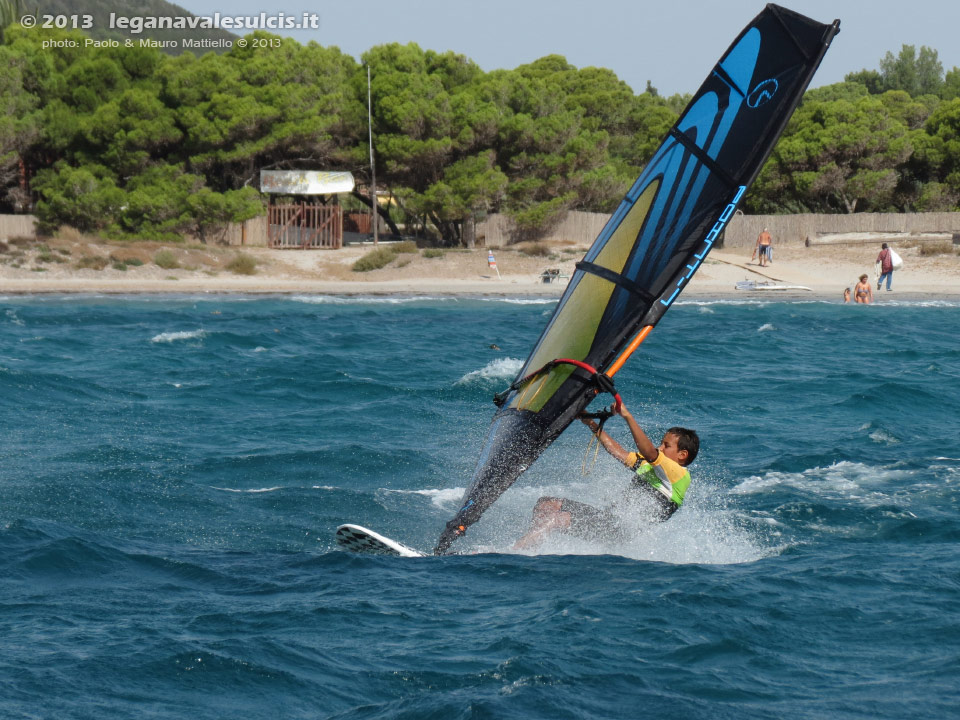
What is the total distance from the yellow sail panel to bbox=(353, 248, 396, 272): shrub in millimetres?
28748

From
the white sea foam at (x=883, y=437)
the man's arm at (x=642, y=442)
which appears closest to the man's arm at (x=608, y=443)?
the man's arm at (x=642, y=442)

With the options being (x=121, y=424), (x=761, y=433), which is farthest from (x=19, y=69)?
(x=761, y=433)

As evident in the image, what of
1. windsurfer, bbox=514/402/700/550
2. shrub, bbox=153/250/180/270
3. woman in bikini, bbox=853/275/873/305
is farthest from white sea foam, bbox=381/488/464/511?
shrub, bbox=153/250/180/270

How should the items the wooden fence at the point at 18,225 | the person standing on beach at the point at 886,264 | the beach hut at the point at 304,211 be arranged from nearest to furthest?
the person standing on beach at the point at 886,264 → the wooden fence at the point at 18,225 → the beach hut at the point at 304,211

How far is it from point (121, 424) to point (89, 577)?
21.7ft

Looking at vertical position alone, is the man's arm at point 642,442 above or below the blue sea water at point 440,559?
above

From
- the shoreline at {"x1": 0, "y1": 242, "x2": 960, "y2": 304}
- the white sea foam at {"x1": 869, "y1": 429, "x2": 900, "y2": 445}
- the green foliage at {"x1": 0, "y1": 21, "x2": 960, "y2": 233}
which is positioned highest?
the green foliage at {"x1": 0, "y1": 21, "x2": 960, "y2": 233}

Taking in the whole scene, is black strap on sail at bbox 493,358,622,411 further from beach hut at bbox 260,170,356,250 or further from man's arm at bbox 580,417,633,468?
beach hut at bbox 260,170,356,250

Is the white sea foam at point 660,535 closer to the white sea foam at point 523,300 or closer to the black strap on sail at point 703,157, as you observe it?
the black strap on sail at point 703,157

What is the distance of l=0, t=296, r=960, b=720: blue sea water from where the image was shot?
21.4ft

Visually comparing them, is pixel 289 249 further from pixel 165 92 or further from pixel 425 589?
pixel 425 589

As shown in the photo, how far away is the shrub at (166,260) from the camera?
35188 mm

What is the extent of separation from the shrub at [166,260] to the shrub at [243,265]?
65.8 inches

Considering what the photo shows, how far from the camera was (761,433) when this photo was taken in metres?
14.6
